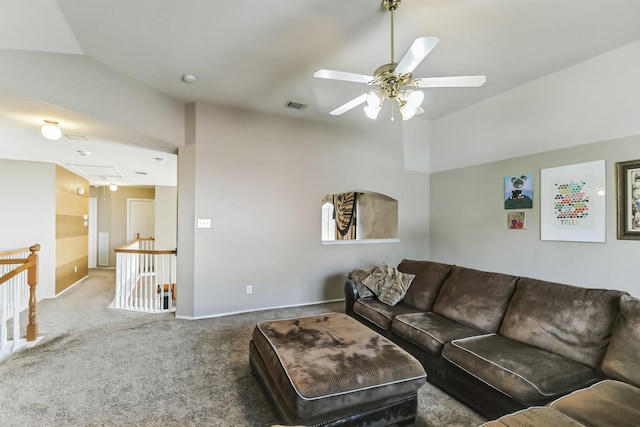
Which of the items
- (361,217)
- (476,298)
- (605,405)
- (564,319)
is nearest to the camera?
(605,405)

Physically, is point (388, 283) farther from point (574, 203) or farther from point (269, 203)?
point (574, 203)

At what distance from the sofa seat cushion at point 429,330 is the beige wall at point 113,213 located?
8.90 metres

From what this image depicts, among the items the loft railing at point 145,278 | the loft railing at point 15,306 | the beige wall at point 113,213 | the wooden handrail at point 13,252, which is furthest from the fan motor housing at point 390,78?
the beige wall at point 113,213

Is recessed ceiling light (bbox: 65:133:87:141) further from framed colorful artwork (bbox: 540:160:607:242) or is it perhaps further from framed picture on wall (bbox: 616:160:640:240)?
framed picture on wall (bbox: 616:160:640:240)

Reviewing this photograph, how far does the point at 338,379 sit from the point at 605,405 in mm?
1269

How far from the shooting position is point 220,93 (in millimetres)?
3617

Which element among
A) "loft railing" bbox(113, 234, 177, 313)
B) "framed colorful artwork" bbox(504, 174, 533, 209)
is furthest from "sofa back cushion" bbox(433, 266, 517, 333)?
"loft railing" bbox(113, 234, 177, 313)

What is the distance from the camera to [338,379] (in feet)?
5.40

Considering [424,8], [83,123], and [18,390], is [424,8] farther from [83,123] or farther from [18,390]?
[18,390]

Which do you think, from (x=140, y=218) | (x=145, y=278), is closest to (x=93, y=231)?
(x=140, y=218)

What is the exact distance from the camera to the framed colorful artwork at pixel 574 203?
3.12 meters

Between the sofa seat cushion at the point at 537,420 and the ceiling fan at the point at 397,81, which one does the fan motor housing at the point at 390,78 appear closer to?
the ceiling fan at the point at 397,81

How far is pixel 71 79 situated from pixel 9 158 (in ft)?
11.7

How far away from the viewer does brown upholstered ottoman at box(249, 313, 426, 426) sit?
5.24 ft
